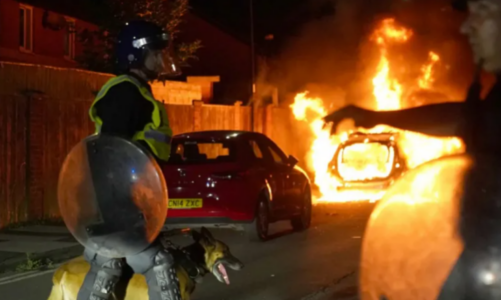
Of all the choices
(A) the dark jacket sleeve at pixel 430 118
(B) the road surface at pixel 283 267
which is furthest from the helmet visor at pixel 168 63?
(B) the road surface at pixel 283 267

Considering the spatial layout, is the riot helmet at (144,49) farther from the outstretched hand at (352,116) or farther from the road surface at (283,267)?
the road surface at (283,267)

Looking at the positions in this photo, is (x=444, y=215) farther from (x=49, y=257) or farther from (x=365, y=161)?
(x=365, y=161)

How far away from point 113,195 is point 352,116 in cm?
124

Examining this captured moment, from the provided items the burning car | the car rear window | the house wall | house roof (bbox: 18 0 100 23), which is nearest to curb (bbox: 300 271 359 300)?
the car rear window

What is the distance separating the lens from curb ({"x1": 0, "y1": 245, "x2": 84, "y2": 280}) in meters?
10.3

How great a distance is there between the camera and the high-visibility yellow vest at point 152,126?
13.9ft

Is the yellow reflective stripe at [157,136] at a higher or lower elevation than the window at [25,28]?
lower

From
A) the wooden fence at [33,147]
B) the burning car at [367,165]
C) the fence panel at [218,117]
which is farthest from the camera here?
the fence panel at [218,117]

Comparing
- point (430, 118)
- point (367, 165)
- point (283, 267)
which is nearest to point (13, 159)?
point (283, 267)

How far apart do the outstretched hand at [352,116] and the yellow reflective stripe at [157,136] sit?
85cm

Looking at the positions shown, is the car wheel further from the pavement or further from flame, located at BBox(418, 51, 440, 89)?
the pavement

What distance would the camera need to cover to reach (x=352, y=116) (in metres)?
3.82

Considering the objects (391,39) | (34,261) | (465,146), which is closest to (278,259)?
(34,261)

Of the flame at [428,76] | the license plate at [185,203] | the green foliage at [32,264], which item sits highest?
the flame at [428,76]
